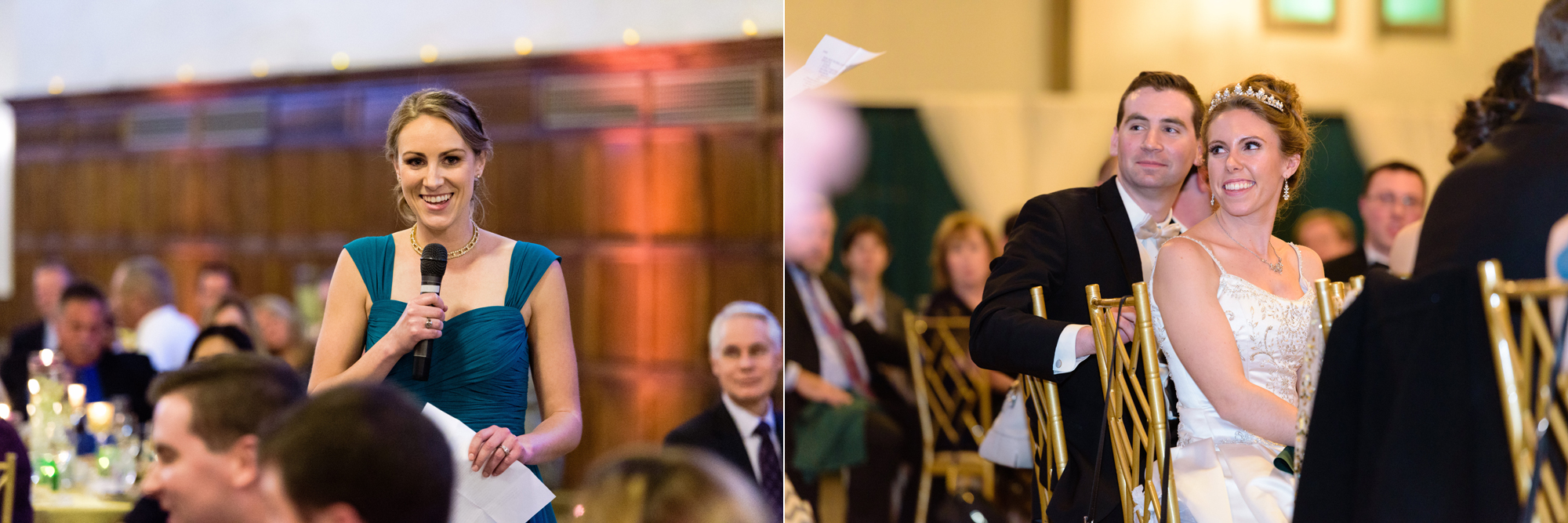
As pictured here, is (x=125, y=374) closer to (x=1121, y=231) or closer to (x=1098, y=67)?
(x=1121, y=231)

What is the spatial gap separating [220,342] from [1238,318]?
326 centimetres

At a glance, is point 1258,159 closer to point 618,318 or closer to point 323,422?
point 323,422

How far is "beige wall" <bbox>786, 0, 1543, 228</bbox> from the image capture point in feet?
23.2

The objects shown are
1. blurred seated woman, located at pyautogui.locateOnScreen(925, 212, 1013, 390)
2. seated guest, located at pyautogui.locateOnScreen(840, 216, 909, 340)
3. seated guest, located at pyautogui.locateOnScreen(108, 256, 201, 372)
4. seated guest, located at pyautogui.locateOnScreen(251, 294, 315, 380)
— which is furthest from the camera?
seated guest, located at pyautogui.locateOnScreen(108, 256, 201, 372)

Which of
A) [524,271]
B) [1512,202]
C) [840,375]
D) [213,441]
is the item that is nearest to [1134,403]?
[1512,202]

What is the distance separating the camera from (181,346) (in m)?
5.79

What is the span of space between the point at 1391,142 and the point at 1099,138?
165 centimetres

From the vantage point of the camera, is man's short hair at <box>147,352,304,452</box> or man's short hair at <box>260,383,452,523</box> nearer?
man's short hair at <box>260,383,452,523</box>

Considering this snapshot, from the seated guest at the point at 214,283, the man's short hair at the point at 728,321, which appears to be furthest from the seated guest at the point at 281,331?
the man's short hair at the point at 728,321

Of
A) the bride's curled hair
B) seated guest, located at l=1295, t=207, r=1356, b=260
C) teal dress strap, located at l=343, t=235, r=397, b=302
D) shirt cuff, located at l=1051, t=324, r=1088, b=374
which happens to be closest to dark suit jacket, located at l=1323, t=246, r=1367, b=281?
seated guest, located at l=1295, t=207, r=1356, b=260

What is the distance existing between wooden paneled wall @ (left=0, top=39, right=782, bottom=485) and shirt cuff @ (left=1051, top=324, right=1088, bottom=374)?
4.19m

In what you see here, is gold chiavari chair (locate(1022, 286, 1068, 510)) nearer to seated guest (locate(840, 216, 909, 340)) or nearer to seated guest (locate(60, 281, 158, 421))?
seated guest (locate(840, 216, 909, 340))

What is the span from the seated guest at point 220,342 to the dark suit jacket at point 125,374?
0.62 m

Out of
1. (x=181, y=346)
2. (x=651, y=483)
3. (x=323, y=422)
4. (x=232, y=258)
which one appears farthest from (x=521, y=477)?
(x=232, y=258)
